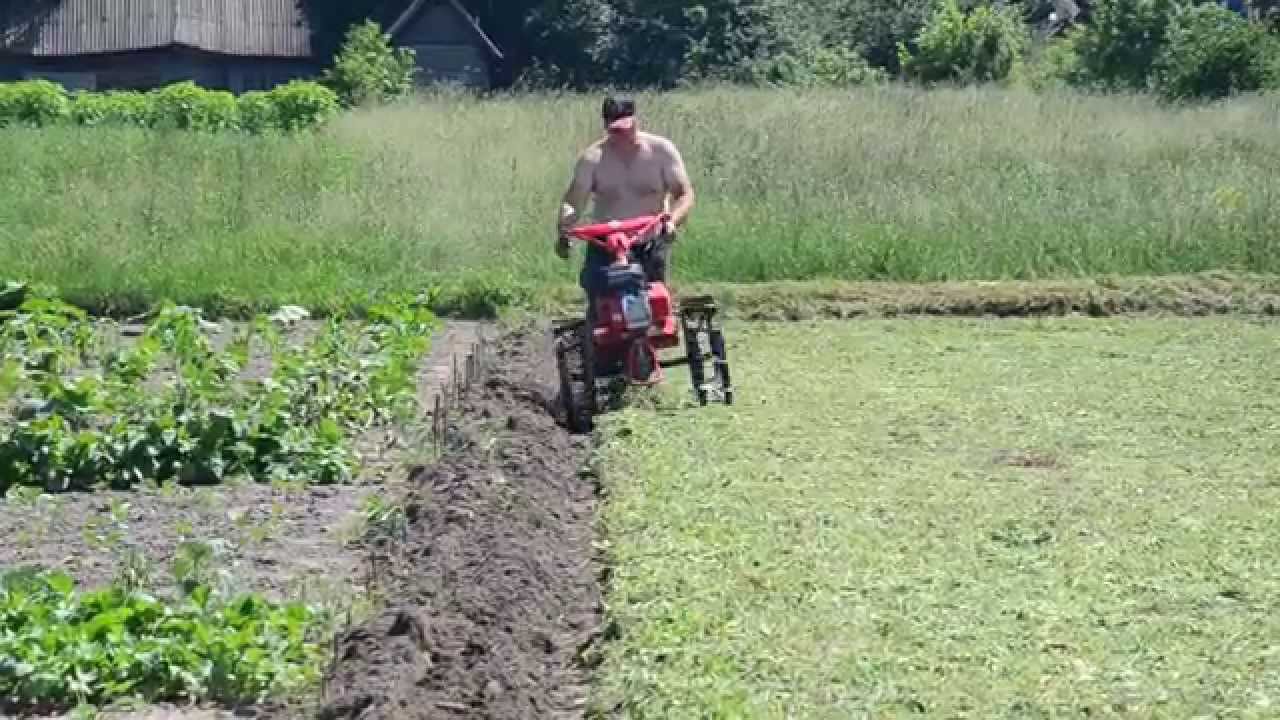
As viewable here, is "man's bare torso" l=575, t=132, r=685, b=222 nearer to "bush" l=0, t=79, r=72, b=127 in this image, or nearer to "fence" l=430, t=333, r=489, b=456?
"fence" l=430, t=333, r=489, b=456

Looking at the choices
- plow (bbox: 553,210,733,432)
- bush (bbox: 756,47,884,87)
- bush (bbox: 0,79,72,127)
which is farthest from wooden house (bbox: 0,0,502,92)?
plow (bbox: 553,210,733,432)

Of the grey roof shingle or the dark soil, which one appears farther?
the grey roof shingle

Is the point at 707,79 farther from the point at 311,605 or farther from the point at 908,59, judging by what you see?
the point at 311,605

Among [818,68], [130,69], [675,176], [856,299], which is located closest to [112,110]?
[818,68]

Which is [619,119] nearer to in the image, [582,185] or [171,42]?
[582,185]

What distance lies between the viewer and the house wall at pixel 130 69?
197ft

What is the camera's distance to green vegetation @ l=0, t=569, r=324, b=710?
768 cm

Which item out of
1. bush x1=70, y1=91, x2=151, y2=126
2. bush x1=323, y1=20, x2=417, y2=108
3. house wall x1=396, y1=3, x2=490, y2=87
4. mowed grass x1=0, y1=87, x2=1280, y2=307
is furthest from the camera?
house wall x1=396, y1=3, x2=490, y2=87

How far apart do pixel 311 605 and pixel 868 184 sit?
15.2m

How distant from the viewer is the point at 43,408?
39.7ft

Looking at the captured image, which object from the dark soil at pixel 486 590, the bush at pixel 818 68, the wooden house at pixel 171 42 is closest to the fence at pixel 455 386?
the dark soil at pixel 486 590

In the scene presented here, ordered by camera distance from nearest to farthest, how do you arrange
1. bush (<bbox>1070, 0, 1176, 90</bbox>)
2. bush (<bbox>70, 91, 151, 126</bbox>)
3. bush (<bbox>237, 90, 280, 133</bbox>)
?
bush (<bbox>70, 91, 151, 126</bbox>) → bush (<bbox>237, 90, 280, 133</bbox>) → bush (<bbox>1070, 0, 1176, 90</bbox>)

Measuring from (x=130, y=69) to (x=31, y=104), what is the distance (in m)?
20.0

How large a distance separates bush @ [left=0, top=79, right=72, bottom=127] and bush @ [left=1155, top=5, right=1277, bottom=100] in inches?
773
